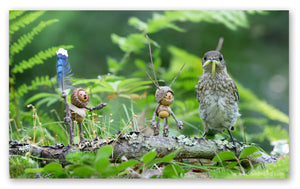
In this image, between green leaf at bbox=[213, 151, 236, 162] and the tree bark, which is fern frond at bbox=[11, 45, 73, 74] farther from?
green leaf at bbox=[213, 151, 236, 162]

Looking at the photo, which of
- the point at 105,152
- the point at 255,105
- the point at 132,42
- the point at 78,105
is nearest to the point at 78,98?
the point at 78,105

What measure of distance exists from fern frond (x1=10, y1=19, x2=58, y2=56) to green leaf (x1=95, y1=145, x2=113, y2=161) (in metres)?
1.10

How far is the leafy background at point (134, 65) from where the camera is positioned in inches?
93.5

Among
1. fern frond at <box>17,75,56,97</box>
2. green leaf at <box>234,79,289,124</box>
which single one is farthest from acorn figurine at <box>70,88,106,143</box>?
green leaf at <box>234,79,289,124</box>

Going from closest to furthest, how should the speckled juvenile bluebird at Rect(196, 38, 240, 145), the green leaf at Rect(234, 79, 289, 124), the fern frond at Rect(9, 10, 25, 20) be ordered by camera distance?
the speckled juvenile bluebird at Rect(196, 38, 240, 145), the fern frond at Rect(9, 10, 25, 20), the green leaf at Rect(234, 79, 289, 124)

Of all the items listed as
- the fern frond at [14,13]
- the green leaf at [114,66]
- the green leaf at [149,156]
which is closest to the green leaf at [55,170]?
the green leaf at [149,156]

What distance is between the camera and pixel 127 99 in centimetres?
257

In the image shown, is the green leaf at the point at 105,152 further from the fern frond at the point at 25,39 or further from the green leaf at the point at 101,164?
the fern frond at the point at 25,39

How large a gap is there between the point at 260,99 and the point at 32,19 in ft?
Answer: 6.87

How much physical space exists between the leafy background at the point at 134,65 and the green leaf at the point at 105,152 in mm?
241

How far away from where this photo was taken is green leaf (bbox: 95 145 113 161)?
175 cm

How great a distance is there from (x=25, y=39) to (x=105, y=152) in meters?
1.15

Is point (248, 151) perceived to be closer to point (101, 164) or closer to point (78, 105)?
point (101, 164)

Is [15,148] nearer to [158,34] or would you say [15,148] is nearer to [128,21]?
[128,21]
